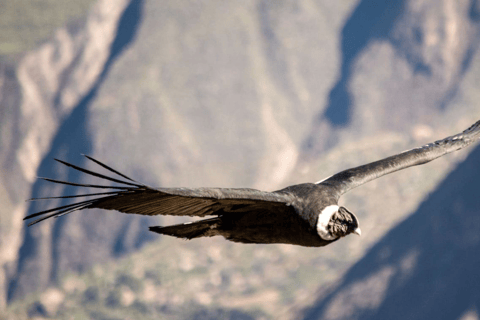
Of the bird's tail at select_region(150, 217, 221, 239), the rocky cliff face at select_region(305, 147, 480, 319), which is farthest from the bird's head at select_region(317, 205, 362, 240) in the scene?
the rocky cliff face at select_region(305, 147, 480, 319)

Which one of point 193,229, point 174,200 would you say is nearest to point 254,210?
point 193,229

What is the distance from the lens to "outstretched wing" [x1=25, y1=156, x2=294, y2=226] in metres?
8.12

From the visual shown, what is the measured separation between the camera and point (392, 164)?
1216cm

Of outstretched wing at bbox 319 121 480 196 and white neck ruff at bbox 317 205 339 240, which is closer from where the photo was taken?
white neck ruff at bbox 317 205 339 240

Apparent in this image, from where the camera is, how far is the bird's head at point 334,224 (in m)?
9.70

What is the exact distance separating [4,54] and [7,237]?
5115 cm

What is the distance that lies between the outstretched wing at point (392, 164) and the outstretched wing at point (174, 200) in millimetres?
1783

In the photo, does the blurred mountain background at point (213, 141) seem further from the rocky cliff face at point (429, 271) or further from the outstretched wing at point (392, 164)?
the outstretched wing at point (392, 164)

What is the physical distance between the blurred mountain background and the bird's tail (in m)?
126

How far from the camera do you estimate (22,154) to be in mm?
177375

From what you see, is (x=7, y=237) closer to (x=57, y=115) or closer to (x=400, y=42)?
(x=57, y=115)

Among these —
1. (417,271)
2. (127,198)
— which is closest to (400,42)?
(417,271)

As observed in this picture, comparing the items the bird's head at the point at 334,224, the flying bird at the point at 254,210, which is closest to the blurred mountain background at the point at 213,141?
the flying bird at the point at 254,210

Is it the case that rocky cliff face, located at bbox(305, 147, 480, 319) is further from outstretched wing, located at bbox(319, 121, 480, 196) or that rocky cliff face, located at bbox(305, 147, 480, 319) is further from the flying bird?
the flying bird
